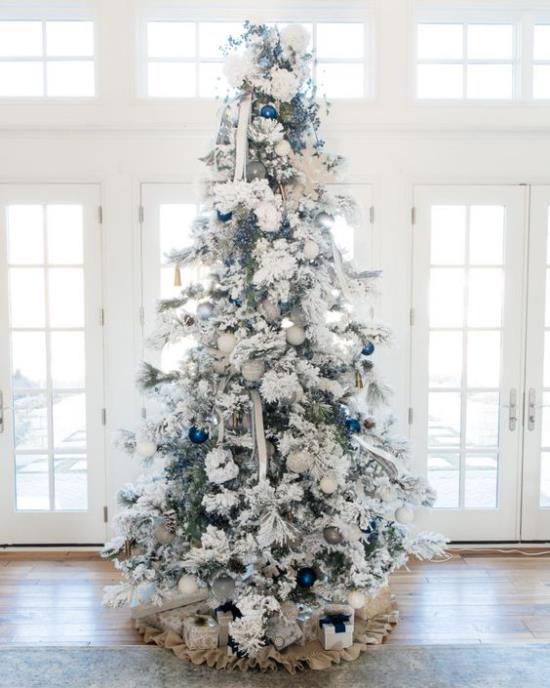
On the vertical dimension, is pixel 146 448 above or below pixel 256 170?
below

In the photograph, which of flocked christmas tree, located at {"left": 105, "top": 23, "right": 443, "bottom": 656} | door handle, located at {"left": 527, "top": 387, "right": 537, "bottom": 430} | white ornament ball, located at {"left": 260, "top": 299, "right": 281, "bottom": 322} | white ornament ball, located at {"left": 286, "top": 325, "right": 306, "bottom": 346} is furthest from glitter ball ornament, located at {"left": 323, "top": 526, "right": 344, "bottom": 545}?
door handle, located at {"left": 527, "top": 387, "right": 537, "bottom": 430}

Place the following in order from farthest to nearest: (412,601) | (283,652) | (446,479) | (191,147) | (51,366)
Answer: (446,479) → (51,366) → (191,147) → (412,601) → (283,652)

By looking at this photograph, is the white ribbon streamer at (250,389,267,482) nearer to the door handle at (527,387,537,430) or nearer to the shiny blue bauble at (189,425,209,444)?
the shiny blue bauble at (189,425,209,444)

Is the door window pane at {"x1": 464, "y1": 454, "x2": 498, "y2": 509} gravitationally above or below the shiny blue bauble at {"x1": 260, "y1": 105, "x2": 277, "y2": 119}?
below

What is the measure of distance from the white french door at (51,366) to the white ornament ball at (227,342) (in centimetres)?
143

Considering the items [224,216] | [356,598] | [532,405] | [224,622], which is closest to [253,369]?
[224,216]

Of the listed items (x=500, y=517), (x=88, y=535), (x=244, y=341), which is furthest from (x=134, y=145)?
(x=500, y=517)

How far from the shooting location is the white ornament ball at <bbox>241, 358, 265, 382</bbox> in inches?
102

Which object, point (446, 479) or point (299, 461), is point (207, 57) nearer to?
point (299, 461)

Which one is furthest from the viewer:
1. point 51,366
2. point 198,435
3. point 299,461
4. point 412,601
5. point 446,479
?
point 446,479

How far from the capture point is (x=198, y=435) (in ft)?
8.81

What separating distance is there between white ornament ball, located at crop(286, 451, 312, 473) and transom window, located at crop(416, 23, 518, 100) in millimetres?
2446

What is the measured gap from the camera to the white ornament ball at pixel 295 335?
2676 mm

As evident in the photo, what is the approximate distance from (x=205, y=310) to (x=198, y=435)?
538 millimetres
